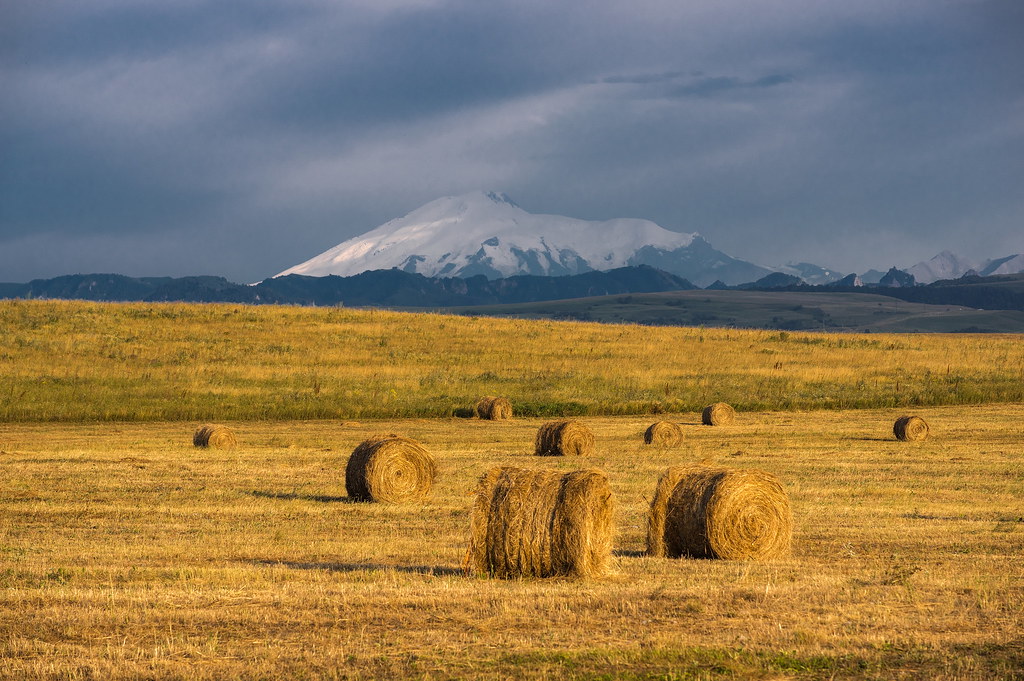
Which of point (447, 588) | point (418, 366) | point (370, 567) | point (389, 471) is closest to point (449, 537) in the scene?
point (370, 567)

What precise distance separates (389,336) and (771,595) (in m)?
48.4

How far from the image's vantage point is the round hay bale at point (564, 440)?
26.4 m

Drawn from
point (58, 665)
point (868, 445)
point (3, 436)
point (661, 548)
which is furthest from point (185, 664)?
point (3, 436)

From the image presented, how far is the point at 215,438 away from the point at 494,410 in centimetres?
1121

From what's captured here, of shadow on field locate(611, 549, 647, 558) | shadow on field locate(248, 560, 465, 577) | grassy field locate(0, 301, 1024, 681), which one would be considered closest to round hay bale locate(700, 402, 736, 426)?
grassy field locate(0, 301, 1024, 681)

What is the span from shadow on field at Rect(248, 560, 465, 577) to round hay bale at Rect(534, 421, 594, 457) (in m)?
13.6

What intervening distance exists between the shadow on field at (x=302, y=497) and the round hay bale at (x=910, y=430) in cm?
1607

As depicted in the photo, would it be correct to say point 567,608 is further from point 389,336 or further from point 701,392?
point 389,336

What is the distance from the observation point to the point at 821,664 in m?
8.41

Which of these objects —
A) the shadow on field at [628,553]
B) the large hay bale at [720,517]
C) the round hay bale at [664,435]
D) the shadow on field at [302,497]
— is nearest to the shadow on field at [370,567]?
the shadow on field at [628,553]

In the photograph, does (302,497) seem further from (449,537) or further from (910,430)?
(910,430)

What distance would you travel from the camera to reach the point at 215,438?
2780 centimetres

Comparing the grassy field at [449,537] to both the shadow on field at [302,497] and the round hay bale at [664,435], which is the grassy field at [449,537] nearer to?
the shadow on field at [302,497]

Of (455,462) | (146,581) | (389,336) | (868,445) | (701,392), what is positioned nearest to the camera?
(146,581)
